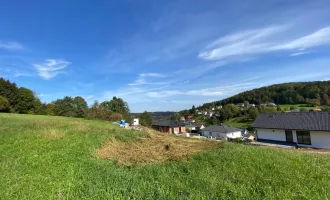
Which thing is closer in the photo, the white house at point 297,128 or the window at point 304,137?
the white house at point 297,128

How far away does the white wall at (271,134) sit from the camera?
76.1 ft

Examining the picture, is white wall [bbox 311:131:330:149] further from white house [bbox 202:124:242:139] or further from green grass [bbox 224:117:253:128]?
green grass [bbox 224:117:253:128]

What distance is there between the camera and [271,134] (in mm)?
24641

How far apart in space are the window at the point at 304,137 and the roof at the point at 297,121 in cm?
67

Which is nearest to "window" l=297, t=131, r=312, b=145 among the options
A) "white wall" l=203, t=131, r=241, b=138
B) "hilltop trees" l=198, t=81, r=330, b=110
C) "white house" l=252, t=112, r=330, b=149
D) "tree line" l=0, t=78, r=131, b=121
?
"white house" l=252, t=112, r=330, b=149

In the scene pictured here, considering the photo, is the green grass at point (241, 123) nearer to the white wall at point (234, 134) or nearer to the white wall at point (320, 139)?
the white wall at point (234, 134)

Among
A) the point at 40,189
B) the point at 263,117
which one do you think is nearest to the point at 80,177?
the point at 40,189

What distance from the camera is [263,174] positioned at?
4.98 m

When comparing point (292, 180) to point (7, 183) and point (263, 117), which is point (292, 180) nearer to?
point (7, 183)

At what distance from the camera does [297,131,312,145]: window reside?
20766 mm

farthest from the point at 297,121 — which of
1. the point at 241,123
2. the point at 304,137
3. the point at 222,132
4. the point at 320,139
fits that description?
the point at 241,123

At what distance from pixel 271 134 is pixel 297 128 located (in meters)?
3.66

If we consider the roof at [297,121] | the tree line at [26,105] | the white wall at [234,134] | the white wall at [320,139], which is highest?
the tree line at [26,105]

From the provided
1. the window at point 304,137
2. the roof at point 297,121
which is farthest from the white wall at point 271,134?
the window at point 304,137
